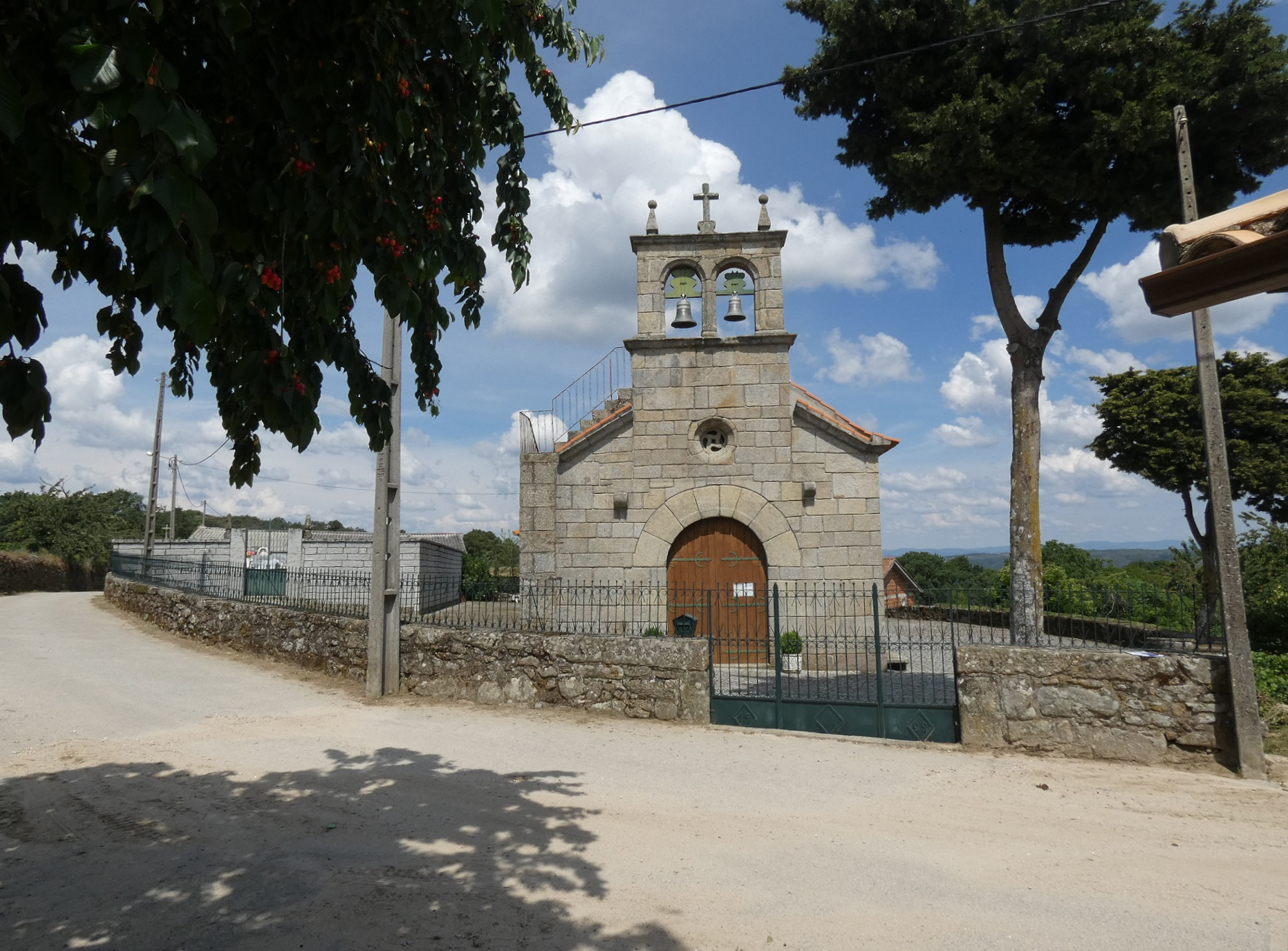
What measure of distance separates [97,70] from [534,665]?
8.00 metres

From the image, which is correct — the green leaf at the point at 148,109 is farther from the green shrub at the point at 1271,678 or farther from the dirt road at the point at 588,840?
the green shrub at the point at 1271,678

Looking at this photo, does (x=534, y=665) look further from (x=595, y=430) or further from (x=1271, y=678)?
(x=1271, y=678)

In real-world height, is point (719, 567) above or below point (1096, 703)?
above

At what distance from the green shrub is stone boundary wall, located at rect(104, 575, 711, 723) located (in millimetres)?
5744

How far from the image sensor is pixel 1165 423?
16500 millimetres

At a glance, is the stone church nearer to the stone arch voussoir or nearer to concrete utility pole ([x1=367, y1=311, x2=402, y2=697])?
the stone arch voussoir

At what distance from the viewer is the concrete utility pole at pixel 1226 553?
6.77m

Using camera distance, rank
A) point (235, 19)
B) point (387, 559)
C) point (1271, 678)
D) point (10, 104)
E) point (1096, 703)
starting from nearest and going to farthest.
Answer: point (10, 104) < point (235, 19) < point (1096, 703) < point (1271, 678) < point (387, 559)

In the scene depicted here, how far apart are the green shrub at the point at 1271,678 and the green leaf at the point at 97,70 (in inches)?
379

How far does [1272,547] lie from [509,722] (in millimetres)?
15014

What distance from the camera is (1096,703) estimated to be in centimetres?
727

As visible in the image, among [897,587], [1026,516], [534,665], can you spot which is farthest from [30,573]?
[1026,516]

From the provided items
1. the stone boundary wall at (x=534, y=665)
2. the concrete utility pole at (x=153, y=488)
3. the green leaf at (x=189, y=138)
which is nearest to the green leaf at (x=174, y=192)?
the green leaf at (x=189, y=138)

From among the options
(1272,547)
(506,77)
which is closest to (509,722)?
(506,77)
